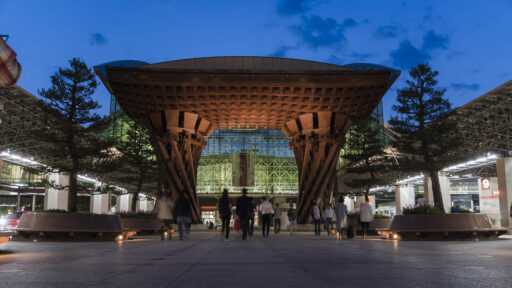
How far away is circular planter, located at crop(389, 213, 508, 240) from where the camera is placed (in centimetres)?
1284

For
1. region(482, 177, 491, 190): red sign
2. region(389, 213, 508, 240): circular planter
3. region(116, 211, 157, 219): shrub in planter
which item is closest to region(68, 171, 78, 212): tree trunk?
region(116, 211, 157, 219): shrub in planter

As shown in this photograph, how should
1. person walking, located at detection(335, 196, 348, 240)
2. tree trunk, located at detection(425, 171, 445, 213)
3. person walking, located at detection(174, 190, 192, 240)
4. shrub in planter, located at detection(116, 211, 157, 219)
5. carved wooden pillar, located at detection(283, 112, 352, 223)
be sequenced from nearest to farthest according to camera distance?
person walking, located at detection(174, 190, 192, 240)
person walking, located at detection(335, 196, 348, 240)
tree trunk, located at detection(425, 171, 445, 213)
shrub in planter, located at detection(116, 211, 157, 219)
carved wooden pillar, located at detection(283, 112, 352, 223)

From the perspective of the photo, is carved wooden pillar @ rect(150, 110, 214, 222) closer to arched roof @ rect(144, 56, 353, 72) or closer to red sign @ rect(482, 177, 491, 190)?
arched roof @ rect(144, 56, 353, 72)

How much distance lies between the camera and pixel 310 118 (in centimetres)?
2755

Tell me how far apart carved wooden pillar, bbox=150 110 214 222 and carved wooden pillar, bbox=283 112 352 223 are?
6.98 meters

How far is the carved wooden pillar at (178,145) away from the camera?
26.6 metres

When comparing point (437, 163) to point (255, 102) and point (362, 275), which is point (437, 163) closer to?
point (255, 102)

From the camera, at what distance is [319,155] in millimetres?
26844

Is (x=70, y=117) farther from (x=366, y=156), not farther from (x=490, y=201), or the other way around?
(x=490, y=201)

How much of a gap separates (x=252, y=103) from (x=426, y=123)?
11.6 m

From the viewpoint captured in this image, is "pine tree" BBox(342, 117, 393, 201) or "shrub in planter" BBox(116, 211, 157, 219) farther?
"pine tree" BBox(342, 117, 393, 201)

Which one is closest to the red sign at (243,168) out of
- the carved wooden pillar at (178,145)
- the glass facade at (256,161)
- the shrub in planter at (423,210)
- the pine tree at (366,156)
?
the glass facade at (256,161)

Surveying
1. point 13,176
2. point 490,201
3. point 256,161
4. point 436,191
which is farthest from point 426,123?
point 13,176

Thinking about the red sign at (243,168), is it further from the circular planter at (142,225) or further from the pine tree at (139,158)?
the circular planter at (142,225)
